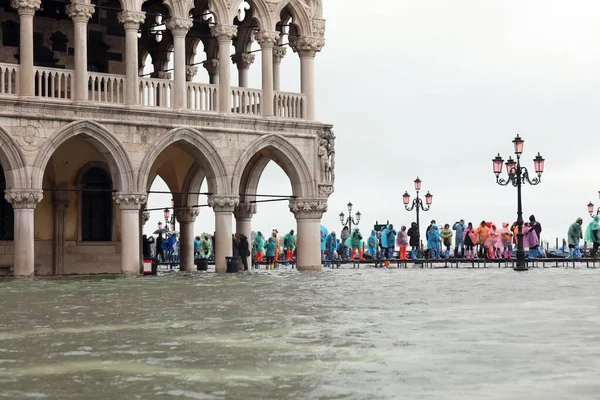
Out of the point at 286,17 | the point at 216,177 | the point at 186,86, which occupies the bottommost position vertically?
the point at 216,177

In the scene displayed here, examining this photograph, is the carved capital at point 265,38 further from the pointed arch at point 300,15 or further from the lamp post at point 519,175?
the lamp post at point 519,175

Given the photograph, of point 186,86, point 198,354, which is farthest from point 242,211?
point 198,354

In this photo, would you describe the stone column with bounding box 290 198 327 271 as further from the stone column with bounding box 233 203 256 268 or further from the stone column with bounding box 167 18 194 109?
the stone column with bounding box 167 18 194 109

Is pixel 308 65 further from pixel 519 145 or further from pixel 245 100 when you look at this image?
pixel 519 145

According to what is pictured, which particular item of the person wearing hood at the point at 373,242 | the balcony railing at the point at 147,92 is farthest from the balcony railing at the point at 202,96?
the person wearing hood at the point at 373,242

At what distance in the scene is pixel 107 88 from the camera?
31.4 meters

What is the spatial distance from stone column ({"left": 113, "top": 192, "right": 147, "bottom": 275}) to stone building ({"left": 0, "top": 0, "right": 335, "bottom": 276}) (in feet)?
0.10

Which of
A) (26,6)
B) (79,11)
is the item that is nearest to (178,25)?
(79,11)

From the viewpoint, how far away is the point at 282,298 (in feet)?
62.2

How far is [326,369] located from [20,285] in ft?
56.5

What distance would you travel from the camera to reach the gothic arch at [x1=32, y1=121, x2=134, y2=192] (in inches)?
1148

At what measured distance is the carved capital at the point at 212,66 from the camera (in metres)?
37.1

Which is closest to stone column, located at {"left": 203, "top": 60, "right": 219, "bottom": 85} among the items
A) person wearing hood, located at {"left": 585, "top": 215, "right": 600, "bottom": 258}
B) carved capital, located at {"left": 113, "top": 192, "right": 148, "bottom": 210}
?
carved capital, located at {"left": 113, "top": 192, "right": 148, "bottom": 210}

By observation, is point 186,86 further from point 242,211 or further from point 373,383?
point 373,383
